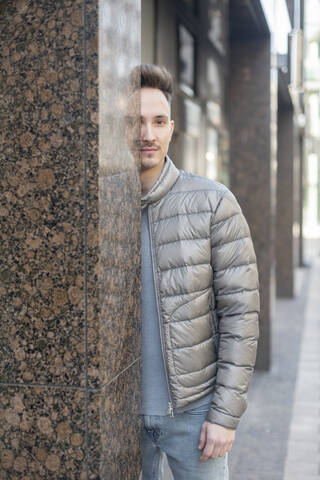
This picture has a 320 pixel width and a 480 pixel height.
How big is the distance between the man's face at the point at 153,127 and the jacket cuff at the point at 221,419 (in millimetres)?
897

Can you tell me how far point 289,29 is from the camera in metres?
8.73

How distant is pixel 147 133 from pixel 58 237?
62cm

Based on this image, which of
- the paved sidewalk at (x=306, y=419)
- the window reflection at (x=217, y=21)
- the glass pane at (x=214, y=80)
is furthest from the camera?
the glass pane at (x=214, y=80)

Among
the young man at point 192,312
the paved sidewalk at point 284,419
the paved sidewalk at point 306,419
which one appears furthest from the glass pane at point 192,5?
the young man at point 192,312

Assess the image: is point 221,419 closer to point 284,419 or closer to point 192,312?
point 192,312

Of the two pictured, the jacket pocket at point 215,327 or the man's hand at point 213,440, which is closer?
the man's hand at point 213,440

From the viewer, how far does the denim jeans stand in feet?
7.52

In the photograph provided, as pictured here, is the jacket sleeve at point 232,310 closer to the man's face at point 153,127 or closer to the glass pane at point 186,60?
the man's face at point 153,127

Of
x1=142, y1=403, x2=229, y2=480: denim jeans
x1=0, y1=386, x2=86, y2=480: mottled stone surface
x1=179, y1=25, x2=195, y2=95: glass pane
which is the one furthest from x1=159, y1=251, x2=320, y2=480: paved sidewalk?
x1=179, y1=25, x2=195, y2=95: glass pane

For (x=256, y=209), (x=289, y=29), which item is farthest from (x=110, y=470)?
(x=289, y=29)

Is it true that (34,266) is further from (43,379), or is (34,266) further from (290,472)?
(290,472)

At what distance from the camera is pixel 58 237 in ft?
6.23

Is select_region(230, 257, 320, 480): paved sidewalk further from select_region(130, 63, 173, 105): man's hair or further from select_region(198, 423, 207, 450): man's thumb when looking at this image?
select_region(130, 63, 173, 105): man's hair

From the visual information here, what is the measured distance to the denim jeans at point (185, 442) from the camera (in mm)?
2293
